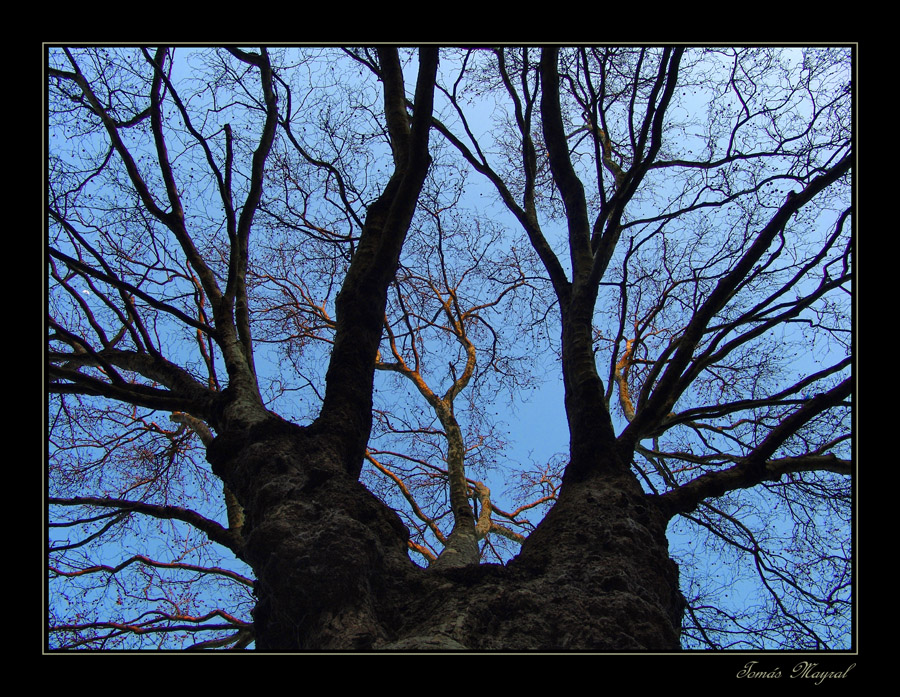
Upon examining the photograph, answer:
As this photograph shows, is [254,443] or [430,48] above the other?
[430,48]

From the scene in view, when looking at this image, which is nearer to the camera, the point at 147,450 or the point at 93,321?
the point at 93,321

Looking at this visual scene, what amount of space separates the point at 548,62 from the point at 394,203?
1693 mm

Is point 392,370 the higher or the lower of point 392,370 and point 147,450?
the higher

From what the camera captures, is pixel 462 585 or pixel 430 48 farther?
pixel 430 48

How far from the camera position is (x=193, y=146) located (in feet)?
13.5
